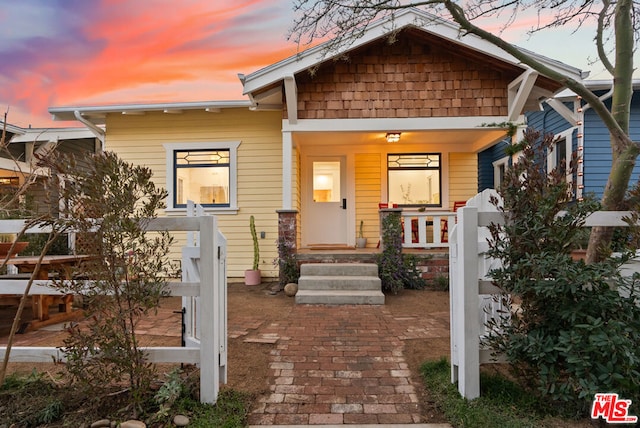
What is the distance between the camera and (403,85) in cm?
618

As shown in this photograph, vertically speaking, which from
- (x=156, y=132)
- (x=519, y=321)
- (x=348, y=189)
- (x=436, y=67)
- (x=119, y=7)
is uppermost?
(x=119, y=7)

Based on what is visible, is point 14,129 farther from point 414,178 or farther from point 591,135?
point 591,135

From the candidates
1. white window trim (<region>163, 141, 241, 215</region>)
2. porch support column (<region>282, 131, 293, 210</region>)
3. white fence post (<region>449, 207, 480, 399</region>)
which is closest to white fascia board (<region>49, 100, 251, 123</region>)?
white window trim (<region>163, 141, 241, 215</region>)

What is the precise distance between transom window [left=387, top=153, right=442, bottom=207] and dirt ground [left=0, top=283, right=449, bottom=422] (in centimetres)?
284

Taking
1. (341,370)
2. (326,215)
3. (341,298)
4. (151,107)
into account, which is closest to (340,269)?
(341,298)

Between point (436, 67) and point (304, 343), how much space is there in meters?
5.48

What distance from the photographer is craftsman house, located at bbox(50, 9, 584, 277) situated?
5992mm

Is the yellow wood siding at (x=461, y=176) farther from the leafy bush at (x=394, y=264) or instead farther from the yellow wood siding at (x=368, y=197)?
the leafy bush at (x=394, y=264)

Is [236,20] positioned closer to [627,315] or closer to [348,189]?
[348,189]

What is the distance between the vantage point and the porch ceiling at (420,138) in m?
6.47

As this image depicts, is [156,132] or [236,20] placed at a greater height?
[236,20]

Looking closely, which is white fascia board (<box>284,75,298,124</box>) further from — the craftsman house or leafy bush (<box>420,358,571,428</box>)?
leafy bush (<box>420,358,571,428</box>)

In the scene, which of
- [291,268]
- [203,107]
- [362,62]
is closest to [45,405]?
[291,268]

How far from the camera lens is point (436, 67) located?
6.11 metres
